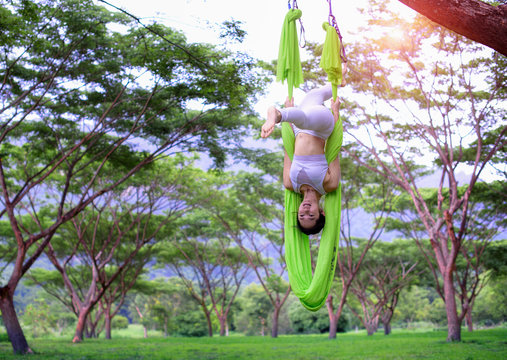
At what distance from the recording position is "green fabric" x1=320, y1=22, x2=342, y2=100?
14.4 feet

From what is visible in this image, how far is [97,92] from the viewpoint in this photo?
12.2 metres

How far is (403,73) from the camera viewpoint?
1338 cm

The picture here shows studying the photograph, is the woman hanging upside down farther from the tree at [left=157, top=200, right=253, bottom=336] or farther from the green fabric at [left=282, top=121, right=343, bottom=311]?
the tree at [left=157, top=200, right=253, bottom=336]

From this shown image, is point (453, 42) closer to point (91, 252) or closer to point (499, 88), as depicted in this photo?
point (499, 88)

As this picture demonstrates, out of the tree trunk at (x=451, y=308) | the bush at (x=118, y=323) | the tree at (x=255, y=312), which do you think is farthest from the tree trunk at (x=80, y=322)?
the bush at (x=118, y=323)

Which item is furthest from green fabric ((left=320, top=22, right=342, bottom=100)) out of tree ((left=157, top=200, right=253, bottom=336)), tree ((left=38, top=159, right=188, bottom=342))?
tree ((left=157, top=200, right=253, bottom=336))

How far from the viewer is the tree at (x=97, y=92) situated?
942cm

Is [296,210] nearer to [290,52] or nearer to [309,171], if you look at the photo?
[309,171]

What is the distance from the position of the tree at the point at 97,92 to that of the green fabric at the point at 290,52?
12.2 feet

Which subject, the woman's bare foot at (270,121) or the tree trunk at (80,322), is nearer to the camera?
the woman's bare foot at (270,121)

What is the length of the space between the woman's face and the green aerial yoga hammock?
0.15 meters

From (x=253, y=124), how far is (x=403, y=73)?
4883 millimetres

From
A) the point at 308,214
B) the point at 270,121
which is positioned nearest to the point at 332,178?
the point at 308,214

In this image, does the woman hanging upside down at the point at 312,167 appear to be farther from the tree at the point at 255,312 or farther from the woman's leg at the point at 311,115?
the tree at the point at 255,312
